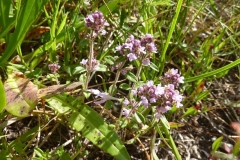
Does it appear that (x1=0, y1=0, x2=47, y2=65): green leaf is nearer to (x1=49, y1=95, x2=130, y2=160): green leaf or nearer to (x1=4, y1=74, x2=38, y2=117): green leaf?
(x1=4, y1=74, x2=38, y2=117): green leaf

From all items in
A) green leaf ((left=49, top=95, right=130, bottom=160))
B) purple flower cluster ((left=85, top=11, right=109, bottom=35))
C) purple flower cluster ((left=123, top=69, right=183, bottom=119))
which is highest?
purple flower cluster ((left=85, top=11, right=109, bottom=35))

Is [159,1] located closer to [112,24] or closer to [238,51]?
[112,24]

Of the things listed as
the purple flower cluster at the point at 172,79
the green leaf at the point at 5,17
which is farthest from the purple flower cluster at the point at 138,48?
the green leaf at the point at 5,17

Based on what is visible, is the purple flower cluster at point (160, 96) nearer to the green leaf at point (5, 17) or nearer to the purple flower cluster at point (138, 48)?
the purple flower cluster at point (138, 48)

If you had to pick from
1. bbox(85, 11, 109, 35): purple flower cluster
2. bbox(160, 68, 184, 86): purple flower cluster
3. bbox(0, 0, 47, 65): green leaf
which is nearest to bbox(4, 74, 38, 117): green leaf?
bbox(0, 0, 47, 65): green leaf

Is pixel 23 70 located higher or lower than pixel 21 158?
higher

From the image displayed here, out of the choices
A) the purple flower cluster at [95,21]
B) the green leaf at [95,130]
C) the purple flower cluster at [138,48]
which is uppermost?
the purple flower cluster at [95,21]

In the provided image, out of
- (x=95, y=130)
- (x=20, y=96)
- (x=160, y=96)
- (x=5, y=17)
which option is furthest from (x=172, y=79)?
(x=5, y=17)

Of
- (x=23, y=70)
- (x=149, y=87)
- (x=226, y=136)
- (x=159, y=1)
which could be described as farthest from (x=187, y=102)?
(x=23, y=70)
